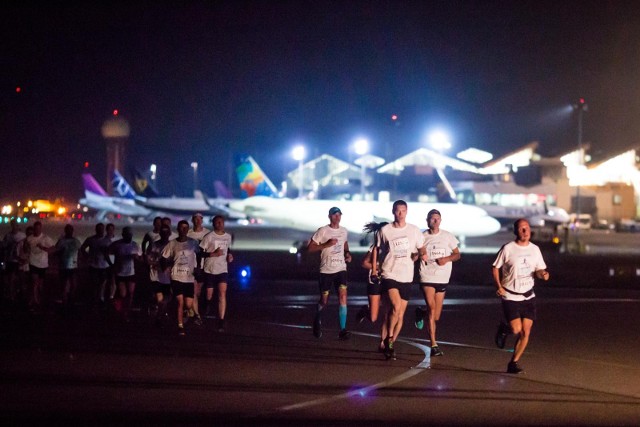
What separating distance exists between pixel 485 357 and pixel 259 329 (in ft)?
12.8

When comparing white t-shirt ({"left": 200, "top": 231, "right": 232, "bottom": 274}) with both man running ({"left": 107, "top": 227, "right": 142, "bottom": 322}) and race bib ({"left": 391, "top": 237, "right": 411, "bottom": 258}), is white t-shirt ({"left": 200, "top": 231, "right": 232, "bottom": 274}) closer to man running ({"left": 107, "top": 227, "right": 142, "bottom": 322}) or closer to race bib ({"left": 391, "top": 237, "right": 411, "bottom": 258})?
man running ({"left": 107, "top": 227, "right": 142, "bottom": 322})

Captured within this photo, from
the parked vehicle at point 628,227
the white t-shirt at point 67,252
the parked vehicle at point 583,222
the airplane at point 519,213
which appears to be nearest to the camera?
the white t-shirt at point 67,252

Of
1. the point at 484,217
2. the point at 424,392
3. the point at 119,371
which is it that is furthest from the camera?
the point at 484,217

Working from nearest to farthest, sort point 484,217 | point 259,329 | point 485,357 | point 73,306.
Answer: point 485,357, point 259,329, point 73,306, point 484,217

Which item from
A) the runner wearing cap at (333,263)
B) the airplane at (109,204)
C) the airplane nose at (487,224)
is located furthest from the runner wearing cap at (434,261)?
the airplane at (109,204)

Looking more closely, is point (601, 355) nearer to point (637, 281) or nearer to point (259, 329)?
point (259, 329)

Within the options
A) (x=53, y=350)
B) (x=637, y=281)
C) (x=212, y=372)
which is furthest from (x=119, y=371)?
(x=637, y=281)

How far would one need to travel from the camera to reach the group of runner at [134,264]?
13.0m

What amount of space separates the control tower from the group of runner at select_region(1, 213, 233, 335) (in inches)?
5985

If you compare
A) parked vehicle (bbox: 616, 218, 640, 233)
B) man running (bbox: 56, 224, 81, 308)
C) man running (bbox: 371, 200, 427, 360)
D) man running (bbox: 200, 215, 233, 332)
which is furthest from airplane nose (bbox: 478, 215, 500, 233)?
man running (bbox: 371, 200, 427, 360)

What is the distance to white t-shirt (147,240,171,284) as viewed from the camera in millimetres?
13782

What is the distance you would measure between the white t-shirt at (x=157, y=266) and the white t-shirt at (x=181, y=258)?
0.72m

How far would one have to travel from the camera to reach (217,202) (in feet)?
257

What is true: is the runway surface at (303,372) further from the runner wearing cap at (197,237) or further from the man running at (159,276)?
the man running at (159,276)
